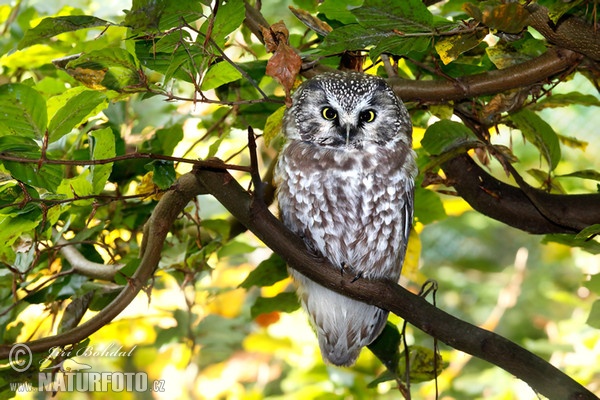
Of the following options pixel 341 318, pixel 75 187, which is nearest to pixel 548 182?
pixel 341 318

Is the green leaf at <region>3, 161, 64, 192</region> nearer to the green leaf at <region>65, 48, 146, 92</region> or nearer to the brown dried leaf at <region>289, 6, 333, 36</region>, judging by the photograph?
the green leaf at <region>65, 48, 146, 92</region>

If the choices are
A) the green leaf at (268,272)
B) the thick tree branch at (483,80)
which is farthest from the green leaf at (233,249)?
the thick tree branch at (483,80)

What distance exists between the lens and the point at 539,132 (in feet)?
7.01

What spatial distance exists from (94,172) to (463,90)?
938mm

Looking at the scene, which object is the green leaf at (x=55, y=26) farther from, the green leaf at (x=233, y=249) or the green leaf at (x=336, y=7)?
the green leaf at (x=233, y=249)

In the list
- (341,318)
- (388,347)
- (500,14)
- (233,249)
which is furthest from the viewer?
(341,318)

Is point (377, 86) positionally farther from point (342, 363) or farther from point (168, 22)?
point (342, 363)

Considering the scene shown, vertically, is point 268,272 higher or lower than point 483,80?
lower

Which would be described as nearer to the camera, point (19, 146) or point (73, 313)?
point (19, 146)

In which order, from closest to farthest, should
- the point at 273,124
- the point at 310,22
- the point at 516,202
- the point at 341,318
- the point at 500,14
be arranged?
the point at 500,14
the point at 310,22
the point at 273,124
the point at 516,202
the point at 341,318

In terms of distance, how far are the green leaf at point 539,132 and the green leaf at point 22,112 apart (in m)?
1.24

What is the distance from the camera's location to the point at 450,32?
1.67 meters

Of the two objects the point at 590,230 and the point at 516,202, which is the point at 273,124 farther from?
the point at 590,230

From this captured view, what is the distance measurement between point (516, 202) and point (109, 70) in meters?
1.15
